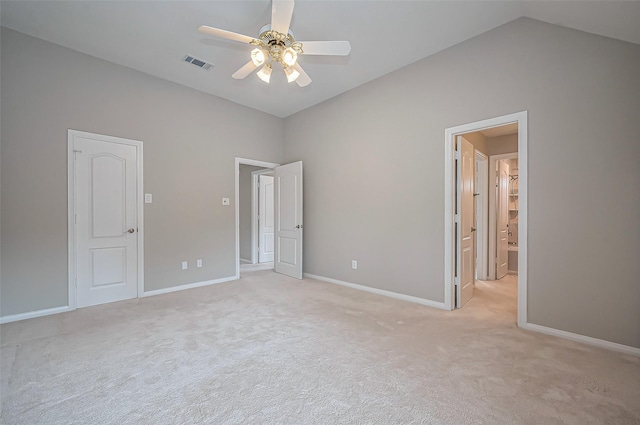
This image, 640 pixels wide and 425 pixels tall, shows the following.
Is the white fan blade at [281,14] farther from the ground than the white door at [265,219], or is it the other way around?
the white fan blade at [281,14]

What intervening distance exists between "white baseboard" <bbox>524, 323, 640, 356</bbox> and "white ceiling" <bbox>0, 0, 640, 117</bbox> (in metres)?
2.47

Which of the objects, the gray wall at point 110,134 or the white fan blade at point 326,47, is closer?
the white fan blade at point 326,47

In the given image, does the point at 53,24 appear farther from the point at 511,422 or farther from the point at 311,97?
the point at 511,422

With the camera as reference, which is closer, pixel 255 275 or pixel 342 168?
pixel 342 168

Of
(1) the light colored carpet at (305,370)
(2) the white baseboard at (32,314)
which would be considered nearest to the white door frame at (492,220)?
(1) the light colored carpet at (305,370)

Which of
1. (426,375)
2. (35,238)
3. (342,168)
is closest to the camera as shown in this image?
(426,375)

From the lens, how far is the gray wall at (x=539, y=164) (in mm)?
2336

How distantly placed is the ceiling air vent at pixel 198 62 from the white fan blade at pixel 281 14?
69.5 inches

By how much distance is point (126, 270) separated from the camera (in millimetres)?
3752

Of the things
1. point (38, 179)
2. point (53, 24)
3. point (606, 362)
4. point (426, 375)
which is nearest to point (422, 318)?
point (426, 375)

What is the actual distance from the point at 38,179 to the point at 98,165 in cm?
58

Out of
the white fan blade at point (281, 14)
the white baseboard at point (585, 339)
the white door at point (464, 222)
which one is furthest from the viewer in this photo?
the white door at point (464, 222)

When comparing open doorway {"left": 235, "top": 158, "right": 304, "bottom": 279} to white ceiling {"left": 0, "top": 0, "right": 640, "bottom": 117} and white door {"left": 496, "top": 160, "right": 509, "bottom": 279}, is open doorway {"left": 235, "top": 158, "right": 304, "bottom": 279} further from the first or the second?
white door {"left": 496, "top": 160, "right": 509, "bottom": 279}

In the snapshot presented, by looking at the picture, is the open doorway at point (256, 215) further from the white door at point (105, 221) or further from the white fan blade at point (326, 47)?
the white fan blade at point (326, 47)
